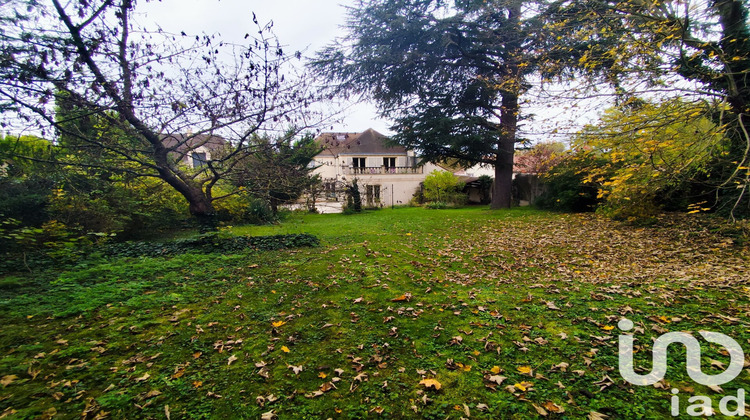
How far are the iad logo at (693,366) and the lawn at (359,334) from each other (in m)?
0.05

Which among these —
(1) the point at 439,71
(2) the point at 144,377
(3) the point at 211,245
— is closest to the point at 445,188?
(1) the point at 439,71

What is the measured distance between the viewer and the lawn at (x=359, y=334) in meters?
2.12

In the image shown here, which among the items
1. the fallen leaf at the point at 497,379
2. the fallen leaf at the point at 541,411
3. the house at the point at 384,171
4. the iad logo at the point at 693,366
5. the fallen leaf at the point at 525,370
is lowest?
the fallen leaf at the point at 541,411

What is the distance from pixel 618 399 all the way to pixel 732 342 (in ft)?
5.28

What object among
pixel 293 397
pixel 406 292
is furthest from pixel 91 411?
pixel 406 292

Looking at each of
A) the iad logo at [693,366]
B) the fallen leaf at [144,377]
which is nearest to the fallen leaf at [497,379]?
the iad logo at [693,366]

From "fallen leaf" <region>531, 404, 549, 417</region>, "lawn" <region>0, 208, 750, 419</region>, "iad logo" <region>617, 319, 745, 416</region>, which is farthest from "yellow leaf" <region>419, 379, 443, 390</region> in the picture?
Answer: "iad logo" <region>617, 319, 745, 416</region>

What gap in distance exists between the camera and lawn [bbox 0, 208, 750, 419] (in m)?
2.12

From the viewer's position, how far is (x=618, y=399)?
2.08 meters

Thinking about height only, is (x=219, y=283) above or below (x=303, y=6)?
below

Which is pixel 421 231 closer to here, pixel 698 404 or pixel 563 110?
pixel 563 110

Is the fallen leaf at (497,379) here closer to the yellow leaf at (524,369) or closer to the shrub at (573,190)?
the yellow leaf at (524,369)

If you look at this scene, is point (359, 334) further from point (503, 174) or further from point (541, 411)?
point (503, 174)

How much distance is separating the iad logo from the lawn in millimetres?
55
